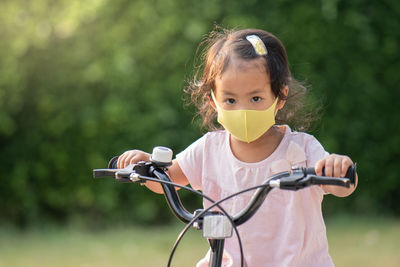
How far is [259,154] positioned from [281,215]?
27 centimetres

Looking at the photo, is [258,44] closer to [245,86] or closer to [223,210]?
[245,86]

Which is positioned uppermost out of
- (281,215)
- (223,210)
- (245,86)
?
(245,86)

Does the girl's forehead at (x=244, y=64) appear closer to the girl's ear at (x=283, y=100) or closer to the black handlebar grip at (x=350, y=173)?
the girl's ear at (x=283, y=100)

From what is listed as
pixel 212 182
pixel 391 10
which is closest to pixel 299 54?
pixel 391 10

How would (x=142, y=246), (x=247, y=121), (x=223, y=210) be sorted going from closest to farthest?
(x=223, y=210)
(x=247, y=121)
(x=142, y=246)

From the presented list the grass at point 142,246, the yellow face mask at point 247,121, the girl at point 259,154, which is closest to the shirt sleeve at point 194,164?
the girl at point 259,154

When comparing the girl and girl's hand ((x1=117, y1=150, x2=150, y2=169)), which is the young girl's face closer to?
the girl

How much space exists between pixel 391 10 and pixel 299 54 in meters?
1.13

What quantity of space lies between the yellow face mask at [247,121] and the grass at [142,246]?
143 inches

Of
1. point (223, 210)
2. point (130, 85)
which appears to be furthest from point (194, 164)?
point (130, 85)

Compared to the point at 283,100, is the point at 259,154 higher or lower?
lower

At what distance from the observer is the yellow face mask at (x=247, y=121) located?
Answer: 2.70m

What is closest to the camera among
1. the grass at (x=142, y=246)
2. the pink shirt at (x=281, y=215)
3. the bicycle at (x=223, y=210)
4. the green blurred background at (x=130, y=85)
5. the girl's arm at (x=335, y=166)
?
the bicycle at (x=223, y=210)

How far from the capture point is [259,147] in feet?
9.72
